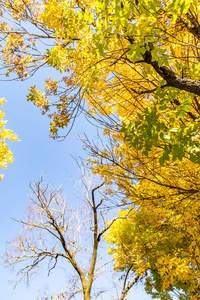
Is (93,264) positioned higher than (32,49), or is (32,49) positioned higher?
(32,49)

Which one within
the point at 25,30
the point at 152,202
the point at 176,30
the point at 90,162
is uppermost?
the point at 25,30

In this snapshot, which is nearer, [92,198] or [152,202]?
[152,202]

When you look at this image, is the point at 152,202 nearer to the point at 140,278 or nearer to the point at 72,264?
the point at 72,264

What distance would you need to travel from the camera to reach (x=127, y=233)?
31.7 feet

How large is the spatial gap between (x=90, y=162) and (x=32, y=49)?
2.41 m

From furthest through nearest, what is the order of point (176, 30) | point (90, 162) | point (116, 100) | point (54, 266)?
1. point (54, 266)
2. point (116, 100)
3. point (90, 162)
4. point (176, 30)

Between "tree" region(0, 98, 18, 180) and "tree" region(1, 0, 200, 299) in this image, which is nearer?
"tree" region(1, 0, 200, 299)

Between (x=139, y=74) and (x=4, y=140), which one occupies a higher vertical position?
(x=4, y=140)

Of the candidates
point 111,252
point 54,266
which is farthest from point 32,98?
point 111,252

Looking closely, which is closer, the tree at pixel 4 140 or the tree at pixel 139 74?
the tree at pixel 139 74

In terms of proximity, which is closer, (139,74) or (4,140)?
(139,74)

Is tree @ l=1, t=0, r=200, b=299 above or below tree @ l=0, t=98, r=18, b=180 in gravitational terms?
below

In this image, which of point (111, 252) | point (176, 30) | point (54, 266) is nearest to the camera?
point (176, 30)

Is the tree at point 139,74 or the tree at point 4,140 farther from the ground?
the tree at point 4,140
